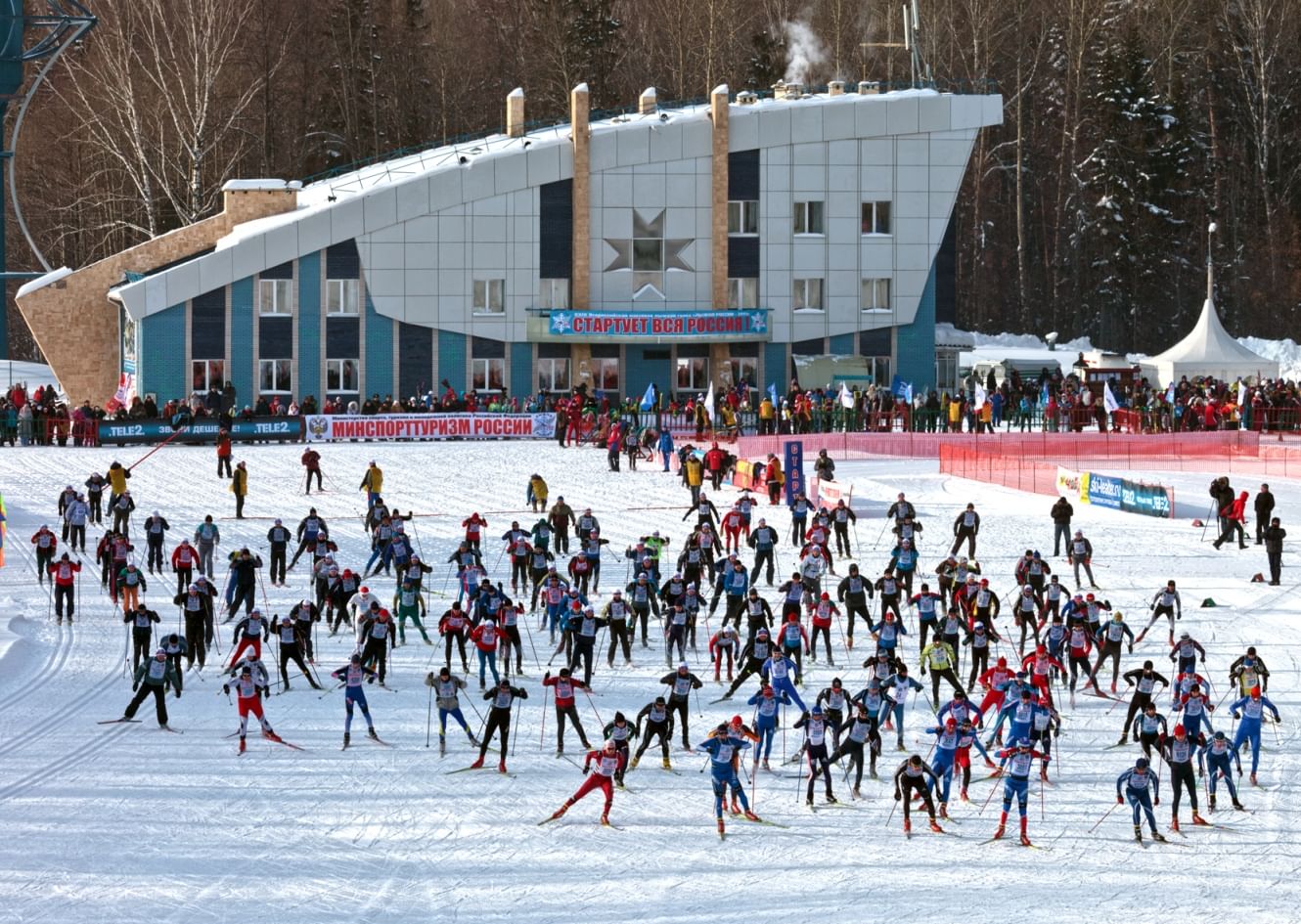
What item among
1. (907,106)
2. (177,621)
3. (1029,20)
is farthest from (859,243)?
(177,621)

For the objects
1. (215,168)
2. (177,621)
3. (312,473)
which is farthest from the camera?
(215,168)

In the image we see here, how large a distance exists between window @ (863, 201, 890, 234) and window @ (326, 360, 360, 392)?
1526cm

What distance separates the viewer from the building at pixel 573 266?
54.8 m

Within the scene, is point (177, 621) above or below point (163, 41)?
below

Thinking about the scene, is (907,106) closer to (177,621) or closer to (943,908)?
(177,621)

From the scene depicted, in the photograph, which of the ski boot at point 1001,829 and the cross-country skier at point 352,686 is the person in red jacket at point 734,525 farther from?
the ski boot at point 1001,829

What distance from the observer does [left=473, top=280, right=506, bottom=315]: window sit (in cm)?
5597

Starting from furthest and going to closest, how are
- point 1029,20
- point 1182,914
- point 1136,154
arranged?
point 1029,20 < point 1136,154 < point 1182,914

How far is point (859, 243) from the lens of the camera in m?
57.2

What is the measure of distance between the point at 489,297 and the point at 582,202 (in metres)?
3.79

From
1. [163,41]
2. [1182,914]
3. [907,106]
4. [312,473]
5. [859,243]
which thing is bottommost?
[1182,914]

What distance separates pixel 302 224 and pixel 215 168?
15.5 metres

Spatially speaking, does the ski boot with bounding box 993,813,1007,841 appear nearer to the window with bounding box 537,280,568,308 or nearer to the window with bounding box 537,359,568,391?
the window with bounding box 537,359,568,391

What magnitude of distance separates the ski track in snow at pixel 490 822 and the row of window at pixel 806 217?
2907cm
